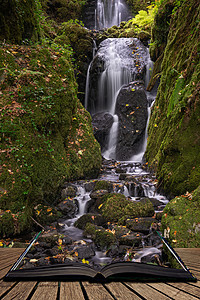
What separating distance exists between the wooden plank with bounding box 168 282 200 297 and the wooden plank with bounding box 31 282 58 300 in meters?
0.63

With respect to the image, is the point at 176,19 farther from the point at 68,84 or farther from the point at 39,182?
the point at 39,182

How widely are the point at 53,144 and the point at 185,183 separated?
4.24 metres

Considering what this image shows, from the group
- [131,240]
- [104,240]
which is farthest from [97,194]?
[131,240]

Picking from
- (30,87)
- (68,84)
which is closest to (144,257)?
(30,87)

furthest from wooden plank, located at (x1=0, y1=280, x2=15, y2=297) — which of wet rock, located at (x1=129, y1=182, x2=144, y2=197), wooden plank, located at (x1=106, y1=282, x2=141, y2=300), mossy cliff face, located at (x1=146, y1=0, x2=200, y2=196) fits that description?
wet rock, located at (x1=129, y1=182, x2=144, y2=197)

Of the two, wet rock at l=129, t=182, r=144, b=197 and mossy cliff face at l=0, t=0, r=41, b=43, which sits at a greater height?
mossy cliff face at l=0, t=0, r=41, b=43

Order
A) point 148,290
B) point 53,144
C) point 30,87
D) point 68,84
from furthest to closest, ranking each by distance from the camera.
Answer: point 68,84
point 53,144
point 30,87
point 148,290

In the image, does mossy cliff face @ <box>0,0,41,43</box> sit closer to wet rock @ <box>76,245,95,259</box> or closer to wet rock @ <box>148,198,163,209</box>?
wet rock @ <box>76,245,95,259</box>

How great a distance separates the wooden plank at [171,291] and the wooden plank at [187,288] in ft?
0.11

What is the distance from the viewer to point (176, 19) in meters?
8.20

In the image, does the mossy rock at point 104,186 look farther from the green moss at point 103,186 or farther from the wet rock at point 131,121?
the wet rock at point 131,121

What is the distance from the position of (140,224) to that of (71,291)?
3.66 m

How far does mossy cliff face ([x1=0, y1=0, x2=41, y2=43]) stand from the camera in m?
5.98

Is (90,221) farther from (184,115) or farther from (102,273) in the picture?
(184,115)
